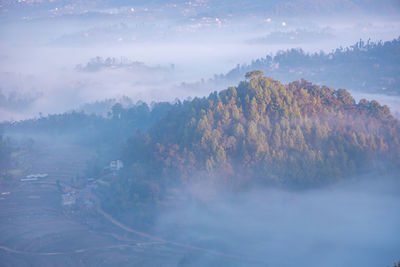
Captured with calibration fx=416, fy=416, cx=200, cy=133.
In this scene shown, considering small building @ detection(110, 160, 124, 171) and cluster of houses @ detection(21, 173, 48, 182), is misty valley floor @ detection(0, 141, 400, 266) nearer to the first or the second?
cluster of houses @ detection(21, 173, 48, 182)

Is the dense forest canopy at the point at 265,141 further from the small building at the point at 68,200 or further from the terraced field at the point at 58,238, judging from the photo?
the terraced field at the point at 58,238

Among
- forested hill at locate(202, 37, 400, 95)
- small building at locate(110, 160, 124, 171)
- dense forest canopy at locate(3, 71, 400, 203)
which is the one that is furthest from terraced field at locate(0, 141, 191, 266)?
forested hill at locate(202, 37, 400, 95)

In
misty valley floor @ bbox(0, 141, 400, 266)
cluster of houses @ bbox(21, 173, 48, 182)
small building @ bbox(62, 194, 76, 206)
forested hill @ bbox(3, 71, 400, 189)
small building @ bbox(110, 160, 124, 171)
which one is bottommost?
misty valley floor @ bbox(0, 141, 400, 266)

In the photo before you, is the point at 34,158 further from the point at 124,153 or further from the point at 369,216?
the point at 369,216

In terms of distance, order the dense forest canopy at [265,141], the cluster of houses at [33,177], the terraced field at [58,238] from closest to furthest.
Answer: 1. the terraced field at [58,238]
2. the dense forest canopy at [265,141]
3. the cluster of houses at [33,177]

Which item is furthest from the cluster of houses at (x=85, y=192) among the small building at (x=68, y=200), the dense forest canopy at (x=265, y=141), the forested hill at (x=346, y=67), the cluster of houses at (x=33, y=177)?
the forested hill at (x=346, y=67)
